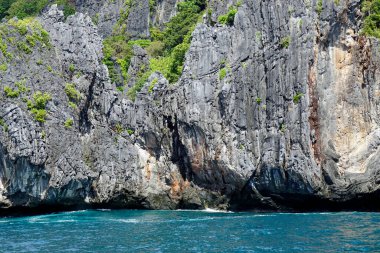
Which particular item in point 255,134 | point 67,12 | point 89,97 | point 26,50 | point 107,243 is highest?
point 67,12

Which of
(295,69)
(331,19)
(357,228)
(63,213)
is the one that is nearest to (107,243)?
(357,228)

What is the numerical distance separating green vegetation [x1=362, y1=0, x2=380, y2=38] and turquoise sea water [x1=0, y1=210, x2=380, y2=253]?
15.0 metres

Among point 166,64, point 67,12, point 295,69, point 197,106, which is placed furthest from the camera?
point 67,12

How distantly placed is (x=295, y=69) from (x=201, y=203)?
13.8 metres

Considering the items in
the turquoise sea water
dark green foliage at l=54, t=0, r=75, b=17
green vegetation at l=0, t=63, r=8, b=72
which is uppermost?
dark green foliage at l=54, t=0, r=75, b=17

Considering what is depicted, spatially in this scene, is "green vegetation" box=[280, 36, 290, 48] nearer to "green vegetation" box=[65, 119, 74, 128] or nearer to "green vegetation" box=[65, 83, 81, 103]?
"green vegetation" box=[65, 83, 81, 103]

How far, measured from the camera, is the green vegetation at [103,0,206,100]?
5584 centimetres

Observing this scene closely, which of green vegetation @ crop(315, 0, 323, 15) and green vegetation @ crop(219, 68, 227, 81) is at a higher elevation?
green vegetation @ crop(315, 0, 323, 15)

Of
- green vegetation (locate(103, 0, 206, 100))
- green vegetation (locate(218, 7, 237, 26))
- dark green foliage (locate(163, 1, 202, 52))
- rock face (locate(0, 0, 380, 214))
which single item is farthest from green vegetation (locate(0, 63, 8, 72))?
dark green foliage (locate(163, 1, 202, 52))

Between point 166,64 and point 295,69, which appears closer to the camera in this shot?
point 295,69

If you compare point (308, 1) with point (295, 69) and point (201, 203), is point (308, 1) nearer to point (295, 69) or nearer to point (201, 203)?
point (295, 69)

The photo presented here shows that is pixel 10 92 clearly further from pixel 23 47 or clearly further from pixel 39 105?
pixel 23 47

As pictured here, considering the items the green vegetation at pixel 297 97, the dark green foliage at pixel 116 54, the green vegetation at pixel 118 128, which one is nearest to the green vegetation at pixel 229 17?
→ the green vegetation at pixel 297 97

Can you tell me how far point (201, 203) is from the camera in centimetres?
4912
